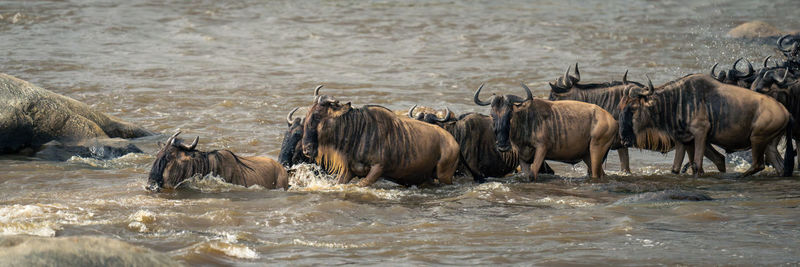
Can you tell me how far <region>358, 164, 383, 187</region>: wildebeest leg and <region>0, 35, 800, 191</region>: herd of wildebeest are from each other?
13mm

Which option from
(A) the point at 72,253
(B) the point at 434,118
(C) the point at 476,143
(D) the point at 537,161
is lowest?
(D) the point at 537,161

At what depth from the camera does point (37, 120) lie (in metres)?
14.0

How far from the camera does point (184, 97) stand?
793 inches

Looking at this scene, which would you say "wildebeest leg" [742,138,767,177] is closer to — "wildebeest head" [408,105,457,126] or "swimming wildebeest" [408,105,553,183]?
"swimming wildebeest" [408,105,553,183]

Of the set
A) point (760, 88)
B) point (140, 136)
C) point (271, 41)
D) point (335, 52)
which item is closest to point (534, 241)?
point (760, 88)

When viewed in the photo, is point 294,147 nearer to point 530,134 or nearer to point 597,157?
point 530,134

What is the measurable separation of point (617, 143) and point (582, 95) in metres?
0.79

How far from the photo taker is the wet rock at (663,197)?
9.86 metres

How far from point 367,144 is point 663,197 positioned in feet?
10.0

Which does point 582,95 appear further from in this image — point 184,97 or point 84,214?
point 184,97

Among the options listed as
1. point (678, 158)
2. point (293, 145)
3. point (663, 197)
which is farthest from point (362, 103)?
point (663, 197)

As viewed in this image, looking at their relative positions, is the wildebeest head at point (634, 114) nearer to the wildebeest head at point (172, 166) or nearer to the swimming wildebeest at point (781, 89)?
the swimming wildebeest at point (781, 89)

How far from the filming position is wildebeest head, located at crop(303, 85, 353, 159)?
10.9 m

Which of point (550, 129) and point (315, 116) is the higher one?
point (315, 116)
